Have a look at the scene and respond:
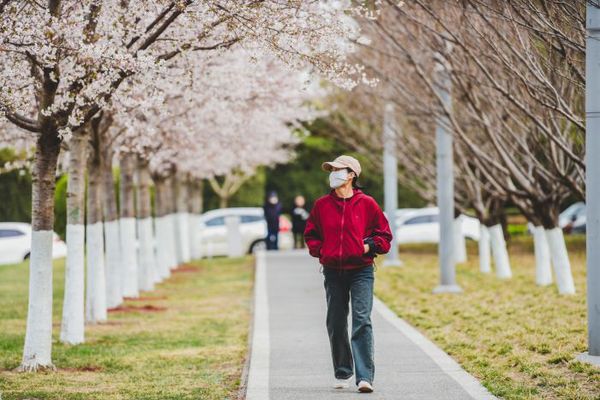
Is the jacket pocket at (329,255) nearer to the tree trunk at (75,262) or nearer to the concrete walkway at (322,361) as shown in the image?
the concrete walkway at (322,361)

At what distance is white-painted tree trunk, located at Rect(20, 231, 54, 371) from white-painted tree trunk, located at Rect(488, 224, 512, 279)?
13.1m

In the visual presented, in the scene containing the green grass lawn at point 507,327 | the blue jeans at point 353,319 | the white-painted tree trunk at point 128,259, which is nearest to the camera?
the blue jeans at point 353,319

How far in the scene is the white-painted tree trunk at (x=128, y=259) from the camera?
18.8 metres

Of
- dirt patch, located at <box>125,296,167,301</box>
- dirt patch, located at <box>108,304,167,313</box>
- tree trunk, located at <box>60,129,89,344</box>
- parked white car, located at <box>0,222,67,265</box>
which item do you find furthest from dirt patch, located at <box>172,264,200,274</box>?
tree trunk, located at <box>60,129,89,344</box>

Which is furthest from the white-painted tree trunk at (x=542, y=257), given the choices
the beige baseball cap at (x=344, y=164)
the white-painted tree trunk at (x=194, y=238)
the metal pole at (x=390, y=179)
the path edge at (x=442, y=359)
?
the white-painted tree trunk at (x=194, y=238)

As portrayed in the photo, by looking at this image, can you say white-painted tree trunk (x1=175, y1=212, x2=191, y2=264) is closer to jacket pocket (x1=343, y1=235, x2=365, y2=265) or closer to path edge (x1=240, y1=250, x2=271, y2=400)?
path edge (x1=240, y1=250, x2=271, y2=400)

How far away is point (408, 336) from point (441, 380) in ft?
10.3

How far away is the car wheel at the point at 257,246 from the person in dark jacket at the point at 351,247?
26.7 metres

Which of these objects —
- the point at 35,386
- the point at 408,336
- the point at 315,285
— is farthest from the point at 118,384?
the point at 315,285

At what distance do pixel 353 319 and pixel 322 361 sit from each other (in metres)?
1.92

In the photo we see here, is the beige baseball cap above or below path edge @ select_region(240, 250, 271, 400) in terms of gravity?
above

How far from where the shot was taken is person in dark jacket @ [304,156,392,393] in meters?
8.43

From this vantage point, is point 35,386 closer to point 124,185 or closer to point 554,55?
point 554,55

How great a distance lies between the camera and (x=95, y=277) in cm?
1452
